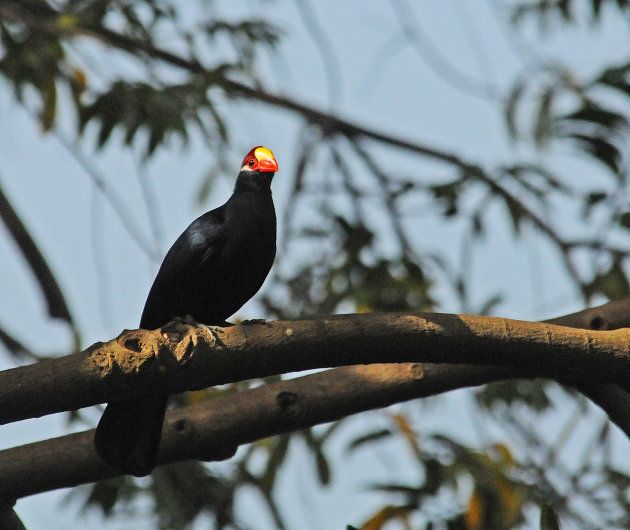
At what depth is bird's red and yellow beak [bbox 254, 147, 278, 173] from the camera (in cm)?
334

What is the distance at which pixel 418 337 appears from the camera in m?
2.13

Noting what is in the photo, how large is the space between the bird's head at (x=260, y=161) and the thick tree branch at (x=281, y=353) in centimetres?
133

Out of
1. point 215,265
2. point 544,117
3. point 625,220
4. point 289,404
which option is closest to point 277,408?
point 289,404

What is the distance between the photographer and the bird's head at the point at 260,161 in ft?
11.0

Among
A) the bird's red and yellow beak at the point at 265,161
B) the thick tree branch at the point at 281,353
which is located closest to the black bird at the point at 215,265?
the bird's red and yellow beak at the point at 265,161

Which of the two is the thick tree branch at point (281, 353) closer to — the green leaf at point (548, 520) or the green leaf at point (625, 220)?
the green leaf at point (548, 520)

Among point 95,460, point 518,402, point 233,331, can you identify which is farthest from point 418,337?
point 518,402

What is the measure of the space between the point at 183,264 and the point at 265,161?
70cm

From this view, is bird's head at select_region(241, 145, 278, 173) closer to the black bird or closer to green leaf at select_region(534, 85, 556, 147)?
the black bird

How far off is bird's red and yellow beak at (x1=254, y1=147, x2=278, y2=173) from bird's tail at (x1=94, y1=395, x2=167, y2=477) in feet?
3.66

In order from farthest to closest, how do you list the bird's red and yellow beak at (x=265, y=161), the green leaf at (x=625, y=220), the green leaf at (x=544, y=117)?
1. the green leaf at (x=544, y=117)
2. the bird's red and yellow beak at (x=265, y=161)
3. the green leaf at (x=625, y=220)

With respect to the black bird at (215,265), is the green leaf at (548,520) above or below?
below

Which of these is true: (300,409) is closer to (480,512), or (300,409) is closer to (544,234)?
(480,512)

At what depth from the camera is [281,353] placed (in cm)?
209
